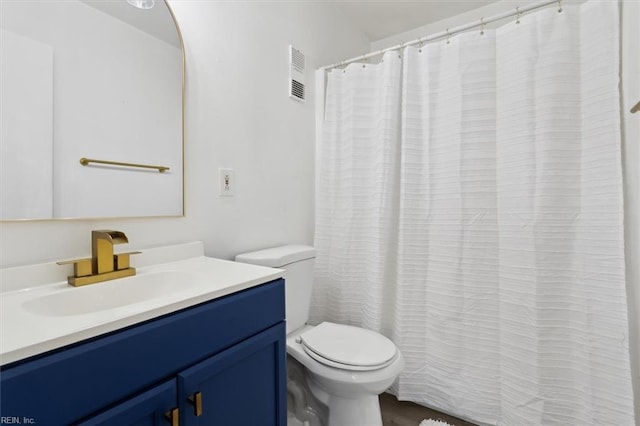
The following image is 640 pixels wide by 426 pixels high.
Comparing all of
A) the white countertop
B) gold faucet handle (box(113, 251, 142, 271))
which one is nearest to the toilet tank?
the white countertop

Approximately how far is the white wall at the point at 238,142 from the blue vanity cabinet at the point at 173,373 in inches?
20.2

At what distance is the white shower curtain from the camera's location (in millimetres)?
1251

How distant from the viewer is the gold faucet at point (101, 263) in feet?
3.09

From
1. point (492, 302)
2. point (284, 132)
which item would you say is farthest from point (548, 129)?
point (284, 132)

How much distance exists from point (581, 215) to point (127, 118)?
1.82m

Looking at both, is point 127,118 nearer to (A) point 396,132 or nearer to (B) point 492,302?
(A) point 396,132

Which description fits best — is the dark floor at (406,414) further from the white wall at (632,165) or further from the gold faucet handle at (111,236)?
the gold faucet handle at (111,236)

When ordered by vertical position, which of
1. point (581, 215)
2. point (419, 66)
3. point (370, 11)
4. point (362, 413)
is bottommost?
point (362, 413)

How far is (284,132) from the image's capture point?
1.80m

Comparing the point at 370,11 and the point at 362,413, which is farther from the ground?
the point at 370,11

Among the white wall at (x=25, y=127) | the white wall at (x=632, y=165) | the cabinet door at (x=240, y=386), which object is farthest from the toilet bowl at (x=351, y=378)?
the white wall at (x=25, y=127)

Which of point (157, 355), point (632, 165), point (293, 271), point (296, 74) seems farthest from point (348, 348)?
point (296, 74)

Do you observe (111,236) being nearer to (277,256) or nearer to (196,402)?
(196,402)

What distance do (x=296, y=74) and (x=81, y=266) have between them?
1.46 metres
